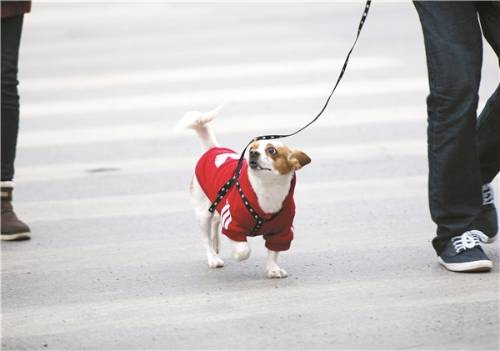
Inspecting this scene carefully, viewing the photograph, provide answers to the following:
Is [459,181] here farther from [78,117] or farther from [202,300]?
[78,117]

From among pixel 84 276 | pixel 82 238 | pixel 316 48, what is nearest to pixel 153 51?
pixel 316 48

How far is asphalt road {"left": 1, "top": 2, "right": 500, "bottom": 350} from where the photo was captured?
15.0ft

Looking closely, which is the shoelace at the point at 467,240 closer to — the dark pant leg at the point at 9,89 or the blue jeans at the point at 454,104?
the blue jeans at the point at 454,104

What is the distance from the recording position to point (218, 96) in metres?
10.1

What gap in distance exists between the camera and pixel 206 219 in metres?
5.52

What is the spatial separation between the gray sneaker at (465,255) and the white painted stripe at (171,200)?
1576 mm

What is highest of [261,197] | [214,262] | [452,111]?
[452,111]

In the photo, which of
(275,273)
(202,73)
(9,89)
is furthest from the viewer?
(202,73)

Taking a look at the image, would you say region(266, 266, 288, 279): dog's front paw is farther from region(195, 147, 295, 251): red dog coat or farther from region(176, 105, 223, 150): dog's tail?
region(176, 105, 223, 150): dog's tail

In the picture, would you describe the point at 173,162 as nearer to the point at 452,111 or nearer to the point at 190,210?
the point at 190,210

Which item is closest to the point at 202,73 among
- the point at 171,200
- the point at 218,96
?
the point at 218,96

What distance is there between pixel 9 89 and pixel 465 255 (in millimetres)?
2658

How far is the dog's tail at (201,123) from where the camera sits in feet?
18.2

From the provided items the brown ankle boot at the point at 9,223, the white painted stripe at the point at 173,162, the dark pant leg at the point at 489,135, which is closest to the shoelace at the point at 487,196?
the dark pant leg at the point at 489,135
